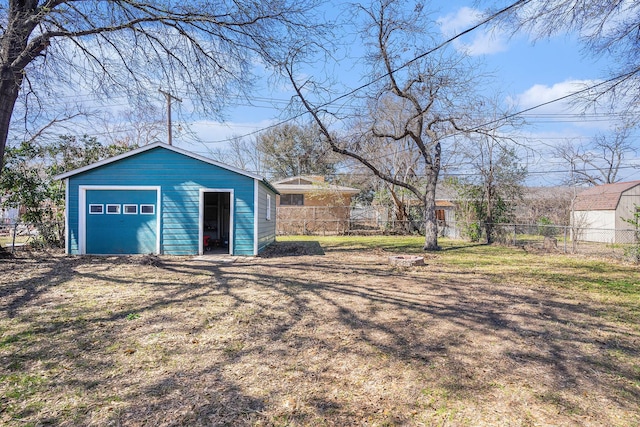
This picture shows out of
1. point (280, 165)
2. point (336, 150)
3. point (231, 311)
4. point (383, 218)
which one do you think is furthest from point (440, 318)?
point (280, 165)

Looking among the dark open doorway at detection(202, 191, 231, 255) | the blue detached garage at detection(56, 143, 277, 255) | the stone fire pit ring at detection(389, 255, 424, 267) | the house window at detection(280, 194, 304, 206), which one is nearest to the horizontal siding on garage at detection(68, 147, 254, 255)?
the blue detached garage at detection(56, 143, 277, 255)

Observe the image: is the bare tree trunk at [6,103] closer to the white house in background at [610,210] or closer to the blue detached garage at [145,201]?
the blue detached garage at [145,201]

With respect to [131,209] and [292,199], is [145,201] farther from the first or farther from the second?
[292,199]

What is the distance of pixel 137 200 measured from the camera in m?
10.7

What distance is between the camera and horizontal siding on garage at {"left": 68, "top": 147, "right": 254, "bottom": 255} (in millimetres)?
10609

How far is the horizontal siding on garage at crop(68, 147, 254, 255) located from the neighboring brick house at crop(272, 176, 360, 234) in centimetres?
1109

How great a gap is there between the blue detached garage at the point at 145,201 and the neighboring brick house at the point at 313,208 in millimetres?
11229

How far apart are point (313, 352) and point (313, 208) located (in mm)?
18694

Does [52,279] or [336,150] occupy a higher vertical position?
[336,150]

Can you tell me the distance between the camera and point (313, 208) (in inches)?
878

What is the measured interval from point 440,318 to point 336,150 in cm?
909

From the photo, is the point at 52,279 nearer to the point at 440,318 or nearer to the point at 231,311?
the point at 231,311

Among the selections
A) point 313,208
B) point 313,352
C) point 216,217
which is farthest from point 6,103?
point 313,208

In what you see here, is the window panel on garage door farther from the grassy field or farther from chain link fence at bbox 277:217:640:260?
chain link fence at bbox 277:217:640:260
